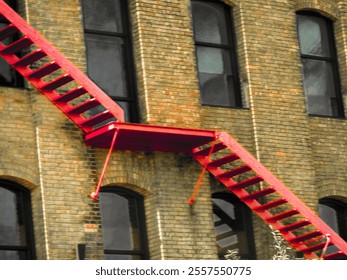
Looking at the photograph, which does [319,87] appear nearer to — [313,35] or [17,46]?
[313,35]

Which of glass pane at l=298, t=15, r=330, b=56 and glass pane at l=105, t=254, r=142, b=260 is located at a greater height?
glass pane at l=298, t=15, r=330, b=56

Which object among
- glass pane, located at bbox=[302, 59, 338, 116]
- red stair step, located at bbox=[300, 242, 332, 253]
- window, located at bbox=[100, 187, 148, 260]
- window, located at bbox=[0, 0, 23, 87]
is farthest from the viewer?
glass pane, located at bbox=[302, 59, 338, 116]

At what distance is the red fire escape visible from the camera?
81.4ft

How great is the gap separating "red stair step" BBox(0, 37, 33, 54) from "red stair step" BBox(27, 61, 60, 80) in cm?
45

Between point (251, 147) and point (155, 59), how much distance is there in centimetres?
259

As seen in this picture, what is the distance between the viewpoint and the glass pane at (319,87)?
97.5ft

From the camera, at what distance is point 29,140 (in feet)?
83.0

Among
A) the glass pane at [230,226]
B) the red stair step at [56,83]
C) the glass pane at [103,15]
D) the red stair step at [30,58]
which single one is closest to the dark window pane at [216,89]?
the glass pane at [230,226]

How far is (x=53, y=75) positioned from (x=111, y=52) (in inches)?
67.7

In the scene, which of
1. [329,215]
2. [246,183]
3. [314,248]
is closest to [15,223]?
[246,183]

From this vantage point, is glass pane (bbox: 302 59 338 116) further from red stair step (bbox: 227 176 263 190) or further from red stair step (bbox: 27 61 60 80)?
red stair step (bbox: 27 61 60 80)

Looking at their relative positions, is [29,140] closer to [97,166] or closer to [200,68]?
[97,166]

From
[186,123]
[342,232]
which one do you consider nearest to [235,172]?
[186,123]

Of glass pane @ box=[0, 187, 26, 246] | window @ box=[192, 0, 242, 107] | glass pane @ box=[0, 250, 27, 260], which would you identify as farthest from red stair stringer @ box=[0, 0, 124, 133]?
window @ box=[192, 0, 242, 107]
